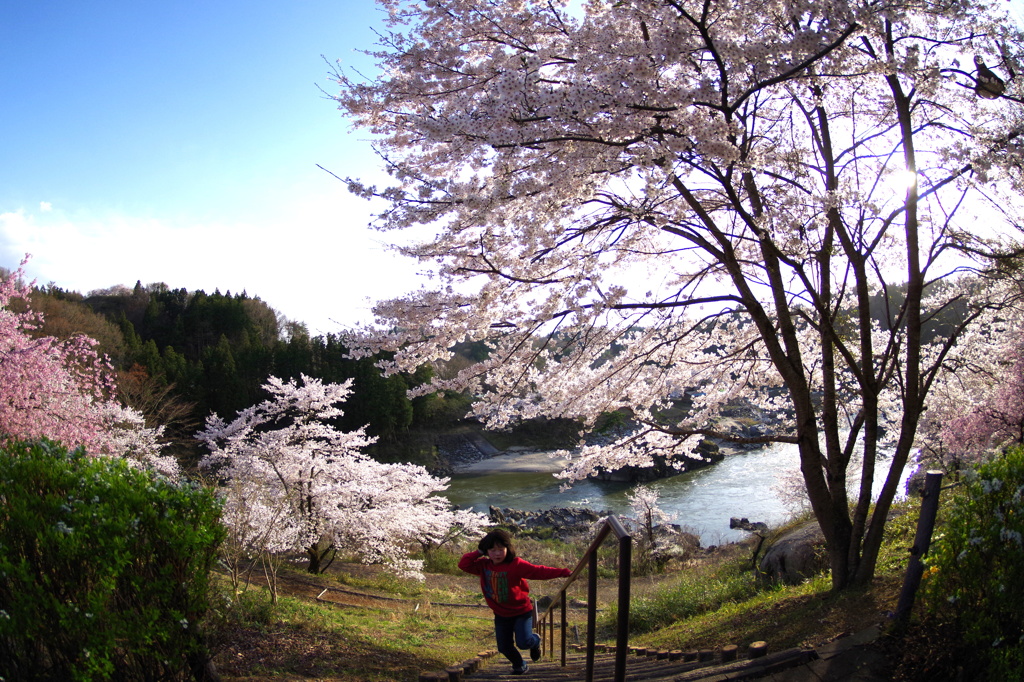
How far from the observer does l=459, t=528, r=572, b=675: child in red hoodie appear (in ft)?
14.5

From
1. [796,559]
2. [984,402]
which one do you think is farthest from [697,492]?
[796,559]

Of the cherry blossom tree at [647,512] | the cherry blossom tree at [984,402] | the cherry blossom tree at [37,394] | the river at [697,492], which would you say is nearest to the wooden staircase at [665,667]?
the cherry blossom tree at [984,402]

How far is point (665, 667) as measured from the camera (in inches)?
173

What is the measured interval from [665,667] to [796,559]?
163 inches

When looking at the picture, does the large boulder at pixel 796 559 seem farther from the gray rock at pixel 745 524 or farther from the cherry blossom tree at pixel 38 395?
the gray rock at pixel 745 524

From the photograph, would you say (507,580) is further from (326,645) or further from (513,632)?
(326,645)

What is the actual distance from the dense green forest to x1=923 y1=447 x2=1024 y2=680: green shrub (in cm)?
2685

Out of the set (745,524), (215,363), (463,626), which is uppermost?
(215,363)

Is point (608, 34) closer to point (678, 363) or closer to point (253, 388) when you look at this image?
point (678, 363)

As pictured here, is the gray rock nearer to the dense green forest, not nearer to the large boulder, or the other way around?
the large boulder

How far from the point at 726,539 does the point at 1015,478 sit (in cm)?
1808

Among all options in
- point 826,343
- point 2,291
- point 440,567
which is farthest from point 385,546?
point 826,343

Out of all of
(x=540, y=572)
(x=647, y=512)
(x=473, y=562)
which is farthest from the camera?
(x=647, y=512)

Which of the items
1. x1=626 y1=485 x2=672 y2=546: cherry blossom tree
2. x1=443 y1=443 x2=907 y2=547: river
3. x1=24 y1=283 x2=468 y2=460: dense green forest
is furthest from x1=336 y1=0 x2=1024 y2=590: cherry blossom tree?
x1=24 y1=283 x2=468 y2=460: dense green forest
